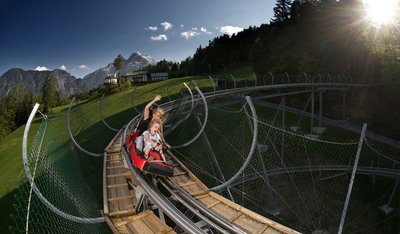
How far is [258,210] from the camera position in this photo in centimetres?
1484

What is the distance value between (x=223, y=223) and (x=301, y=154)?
16619mm

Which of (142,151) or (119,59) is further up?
(119,59)

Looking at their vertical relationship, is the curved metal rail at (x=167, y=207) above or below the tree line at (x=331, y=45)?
below

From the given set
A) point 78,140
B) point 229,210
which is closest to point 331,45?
point 78,140

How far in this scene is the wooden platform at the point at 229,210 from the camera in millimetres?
4203

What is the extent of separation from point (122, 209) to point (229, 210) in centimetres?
189

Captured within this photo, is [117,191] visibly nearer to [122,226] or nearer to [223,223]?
[122,226]

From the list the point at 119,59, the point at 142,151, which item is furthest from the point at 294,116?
the point at 119,59

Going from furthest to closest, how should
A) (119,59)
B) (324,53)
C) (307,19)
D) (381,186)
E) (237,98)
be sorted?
(119,59) < (307,19) < (324,53) < (381,186) < (237,98)

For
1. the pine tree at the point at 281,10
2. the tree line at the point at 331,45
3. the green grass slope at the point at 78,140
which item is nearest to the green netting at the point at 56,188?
the green grass slope at the point at 78,140

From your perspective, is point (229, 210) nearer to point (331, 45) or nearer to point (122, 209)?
point (122, 209)

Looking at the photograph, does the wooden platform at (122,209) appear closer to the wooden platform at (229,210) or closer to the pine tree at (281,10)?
the wooden platform at (229,210)

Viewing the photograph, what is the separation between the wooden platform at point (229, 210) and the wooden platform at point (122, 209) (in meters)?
0.94

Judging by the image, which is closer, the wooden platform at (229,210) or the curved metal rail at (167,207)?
the curved metal rail at (167,207)
